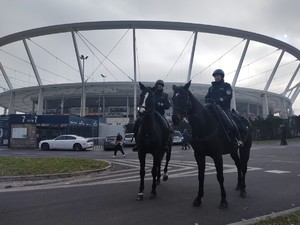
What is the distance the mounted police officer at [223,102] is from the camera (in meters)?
6.73

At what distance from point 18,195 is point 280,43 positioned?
248 ft

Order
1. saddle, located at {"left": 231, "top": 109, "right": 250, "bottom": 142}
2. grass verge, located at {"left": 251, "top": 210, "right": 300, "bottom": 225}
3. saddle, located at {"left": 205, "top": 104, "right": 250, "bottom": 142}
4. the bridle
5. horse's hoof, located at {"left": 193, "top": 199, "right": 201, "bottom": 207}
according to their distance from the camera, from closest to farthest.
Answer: grass verge, located at {"left": 251, "top": 210, "right": 300, "bottom": 225} → horse's hoof, located at {"left": 193, "top": 199, "right": 201, "bottom": 207} → saddle, located at {"left": 205, "top": 104, "right": 250, "bottom": 142} → the bridle → saddle, located at {"left": 231, "top": 109, "right": 250, "bottom": 142}

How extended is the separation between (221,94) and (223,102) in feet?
0.62

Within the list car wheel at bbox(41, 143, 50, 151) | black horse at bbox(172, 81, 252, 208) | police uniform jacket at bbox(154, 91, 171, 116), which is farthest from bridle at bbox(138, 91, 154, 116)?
car wheel at bbox(41, 143, 50, 151)

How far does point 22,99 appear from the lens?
86.9 meters

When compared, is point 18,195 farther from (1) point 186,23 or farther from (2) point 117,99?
(2) point 117,99

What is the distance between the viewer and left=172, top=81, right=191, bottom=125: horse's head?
606 centimetres

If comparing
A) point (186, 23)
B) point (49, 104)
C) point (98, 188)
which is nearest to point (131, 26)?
point (186, 23)

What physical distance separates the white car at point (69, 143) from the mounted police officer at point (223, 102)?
95.2ft

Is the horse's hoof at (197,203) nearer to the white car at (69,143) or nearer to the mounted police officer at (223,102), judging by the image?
the mounted police officer at (223,102)

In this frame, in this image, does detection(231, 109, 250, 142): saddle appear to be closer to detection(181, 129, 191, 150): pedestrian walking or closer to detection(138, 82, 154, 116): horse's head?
detection(138, 82, 154, 116): horse's head

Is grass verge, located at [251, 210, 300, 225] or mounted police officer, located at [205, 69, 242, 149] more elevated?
mounted police officer, located at [205, 69, 242, 149]

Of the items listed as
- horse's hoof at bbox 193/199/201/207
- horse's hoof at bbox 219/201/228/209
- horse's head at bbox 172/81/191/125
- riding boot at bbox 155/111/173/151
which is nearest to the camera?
horse's head at bbox 172/81/191/125

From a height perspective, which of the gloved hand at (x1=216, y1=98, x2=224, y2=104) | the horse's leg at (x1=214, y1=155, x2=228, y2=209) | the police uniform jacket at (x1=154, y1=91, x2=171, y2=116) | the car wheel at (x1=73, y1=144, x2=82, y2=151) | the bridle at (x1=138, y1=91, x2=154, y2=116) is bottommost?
the horse's leg at (x1=214, y1=155, x2=228, y2=209)
